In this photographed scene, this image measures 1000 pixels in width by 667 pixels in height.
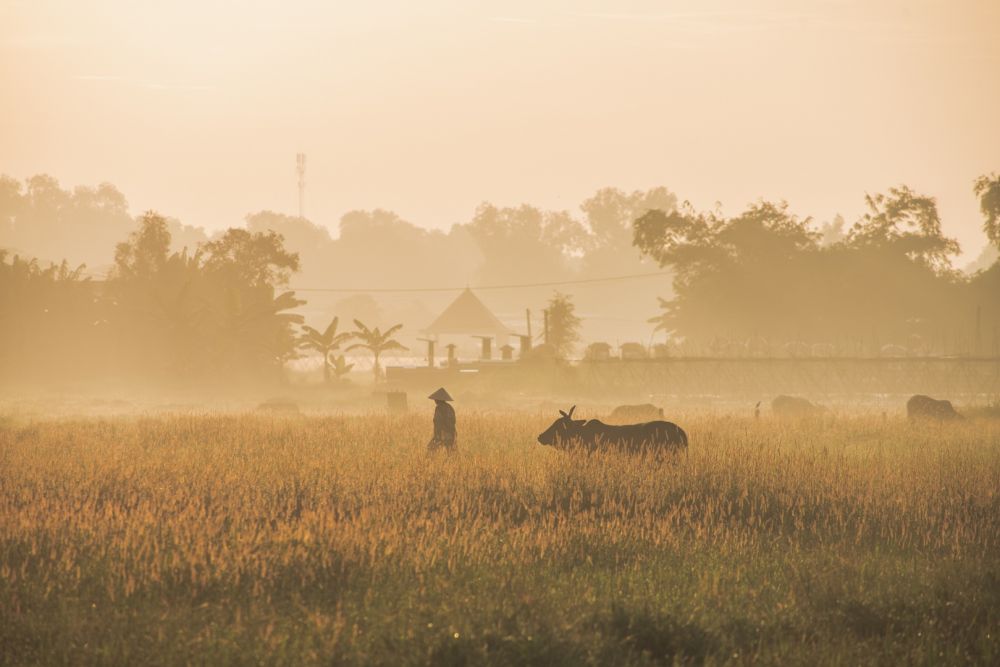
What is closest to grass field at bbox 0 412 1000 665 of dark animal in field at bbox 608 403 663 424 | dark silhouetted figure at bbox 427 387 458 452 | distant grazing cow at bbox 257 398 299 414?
dark silhouetted figure at bbox 427 387 458 452

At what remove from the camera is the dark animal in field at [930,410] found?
22734mm

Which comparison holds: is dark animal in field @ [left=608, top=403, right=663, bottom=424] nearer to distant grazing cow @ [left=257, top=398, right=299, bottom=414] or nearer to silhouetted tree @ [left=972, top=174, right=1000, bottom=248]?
distant grazing cow @ [left=257, top=398, right=299, bottom=414]

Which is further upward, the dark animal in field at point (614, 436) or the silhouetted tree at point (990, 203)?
the silhouetted tree at point (990, 203)

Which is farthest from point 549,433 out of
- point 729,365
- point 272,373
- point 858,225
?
point 858,225

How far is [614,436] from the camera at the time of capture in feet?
45.2

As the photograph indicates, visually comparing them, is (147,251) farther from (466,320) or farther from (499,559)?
(499,559)

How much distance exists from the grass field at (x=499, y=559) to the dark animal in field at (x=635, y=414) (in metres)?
8.17

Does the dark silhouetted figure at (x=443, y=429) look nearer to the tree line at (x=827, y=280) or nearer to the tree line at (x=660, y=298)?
the tree line at (x=660, y=298)

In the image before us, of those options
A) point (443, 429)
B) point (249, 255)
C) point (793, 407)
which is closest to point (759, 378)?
point (793, 407)

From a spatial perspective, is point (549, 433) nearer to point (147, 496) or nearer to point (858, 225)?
point (147, 496)

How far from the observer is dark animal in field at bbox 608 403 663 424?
73.8ft

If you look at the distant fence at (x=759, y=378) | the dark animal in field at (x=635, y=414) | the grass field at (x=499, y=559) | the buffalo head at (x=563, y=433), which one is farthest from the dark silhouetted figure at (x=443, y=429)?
the distant fence at (x=759, y=378)

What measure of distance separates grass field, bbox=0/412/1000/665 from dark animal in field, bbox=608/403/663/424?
8168 mm

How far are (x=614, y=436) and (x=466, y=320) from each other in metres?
61.6
